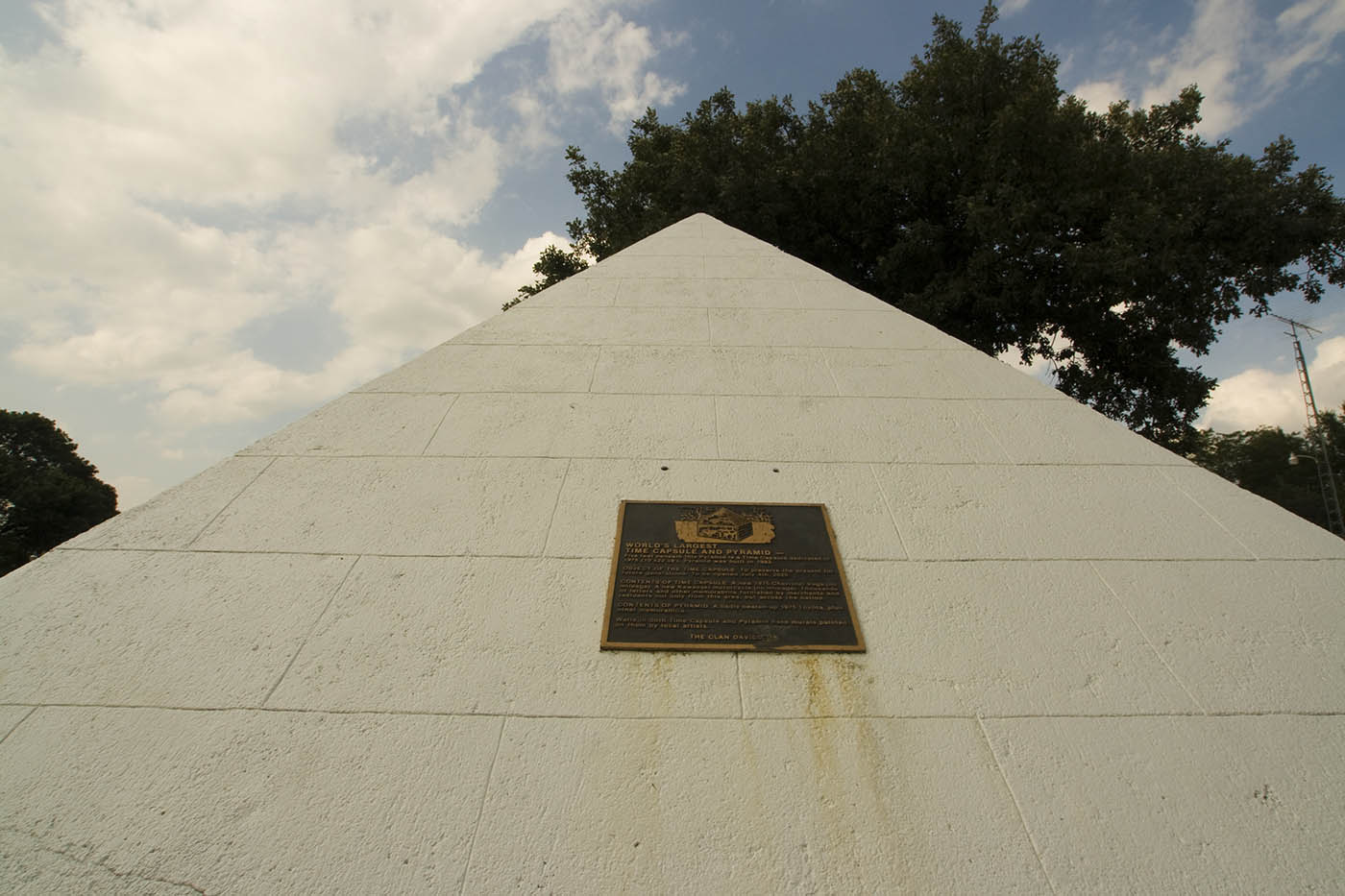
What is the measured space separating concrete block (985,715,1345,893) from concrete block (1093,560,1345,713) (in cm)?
12

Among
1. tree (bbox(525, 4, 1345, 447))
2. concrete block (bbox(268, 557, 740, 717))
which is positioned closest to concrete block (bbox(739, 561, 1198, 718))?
concrete block (bbox(268, 557, 740, 717))

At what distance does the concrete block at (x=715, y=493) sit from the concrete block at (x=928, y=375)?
93cm

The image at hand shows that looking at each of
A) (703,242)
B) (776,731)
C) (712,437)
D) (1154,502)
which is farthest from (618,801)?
(703,242)

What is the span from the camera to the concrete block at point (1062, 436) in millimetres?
3293

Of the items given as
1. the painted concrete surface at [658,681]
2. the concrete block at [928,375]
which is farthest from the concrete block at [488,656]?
the concrete block at [928,375]

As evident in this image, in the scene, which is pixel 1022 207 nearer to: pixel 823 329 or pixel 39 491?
pixel 823 329

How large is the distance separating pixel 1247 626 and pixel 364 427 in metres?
4.53

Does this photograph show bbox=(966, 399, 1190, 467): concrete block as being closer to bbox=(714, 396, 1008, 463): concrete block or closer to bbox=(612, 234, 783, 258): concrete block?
bbox=(714, 396, 1008, 463): concrete block

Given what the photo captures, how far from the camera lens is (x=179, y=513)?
2.91m

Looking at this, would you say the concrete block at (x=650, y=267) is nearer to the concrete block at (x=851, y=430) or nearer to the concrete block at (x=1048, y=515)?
the concrete block at (x=851, y=430)

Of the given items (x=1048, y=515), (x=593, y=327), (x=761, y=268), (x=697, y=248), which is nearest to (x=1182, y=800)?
(x=1048, y=515)

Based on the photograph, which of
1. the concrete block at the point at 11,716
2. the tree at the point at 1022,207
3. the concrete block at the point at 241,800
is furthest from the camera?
the tree at the point at 1022,207

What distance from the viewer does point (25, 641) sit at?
90.7 inches

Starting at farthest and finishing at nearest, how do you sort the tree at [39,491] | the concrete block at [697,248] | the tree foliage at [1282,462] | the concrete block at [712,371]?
the tree foliage at [1282,462]
the tree at [39,491]
the concrete block at [697,248]
the concrete block at [712,371]
